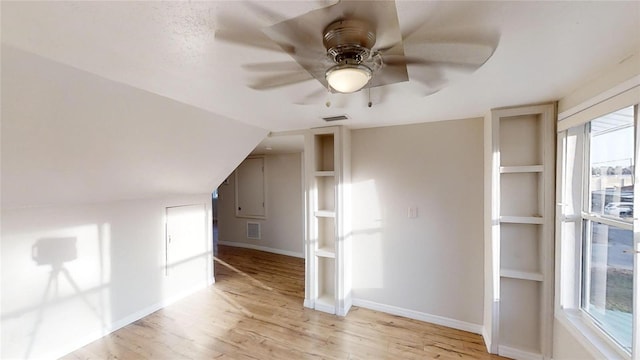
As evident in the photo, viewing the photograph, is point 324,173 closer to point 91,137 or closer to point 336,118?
point 336,118

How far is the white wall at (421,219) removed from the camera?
8.46 feet

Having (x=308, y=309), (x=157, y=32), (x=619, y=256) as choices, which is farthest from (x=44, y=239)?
(x=619, y=256)

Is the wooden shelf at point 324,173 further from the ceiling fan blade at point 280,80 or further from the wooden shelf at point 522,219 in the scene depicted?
the wooden shelf at point 522,219

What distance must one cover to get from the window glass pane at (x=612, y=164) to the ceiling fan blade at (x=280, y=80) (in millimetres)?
1718

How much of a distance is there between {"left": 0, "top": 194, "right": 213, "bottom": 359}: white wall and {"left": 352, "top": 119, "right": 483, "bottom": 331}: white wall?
245 cm

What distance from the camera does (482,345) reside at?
238 cm

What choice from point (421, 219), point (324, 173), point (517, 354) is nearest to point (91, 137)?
point (324, 173)

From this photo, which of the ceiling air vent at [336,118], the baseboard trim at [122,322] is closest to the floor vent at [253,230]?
the baseboard trim at [122,322]

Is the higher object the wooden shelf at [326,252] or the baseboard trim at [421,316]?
the wooden shelf at [326,252]

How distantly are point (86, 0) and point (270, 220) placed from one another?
4.88m

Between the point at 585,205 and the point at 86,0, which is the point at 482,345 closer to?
the point at 585,205

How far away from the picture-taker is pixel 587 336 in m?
1.64

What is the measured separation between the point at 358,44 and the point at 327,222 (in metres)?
2.54

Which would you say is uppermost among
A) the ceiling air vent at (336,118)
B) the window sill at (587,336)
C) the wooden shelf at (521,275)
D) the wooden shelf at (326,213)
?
the ceiling air vent at (336,118)
